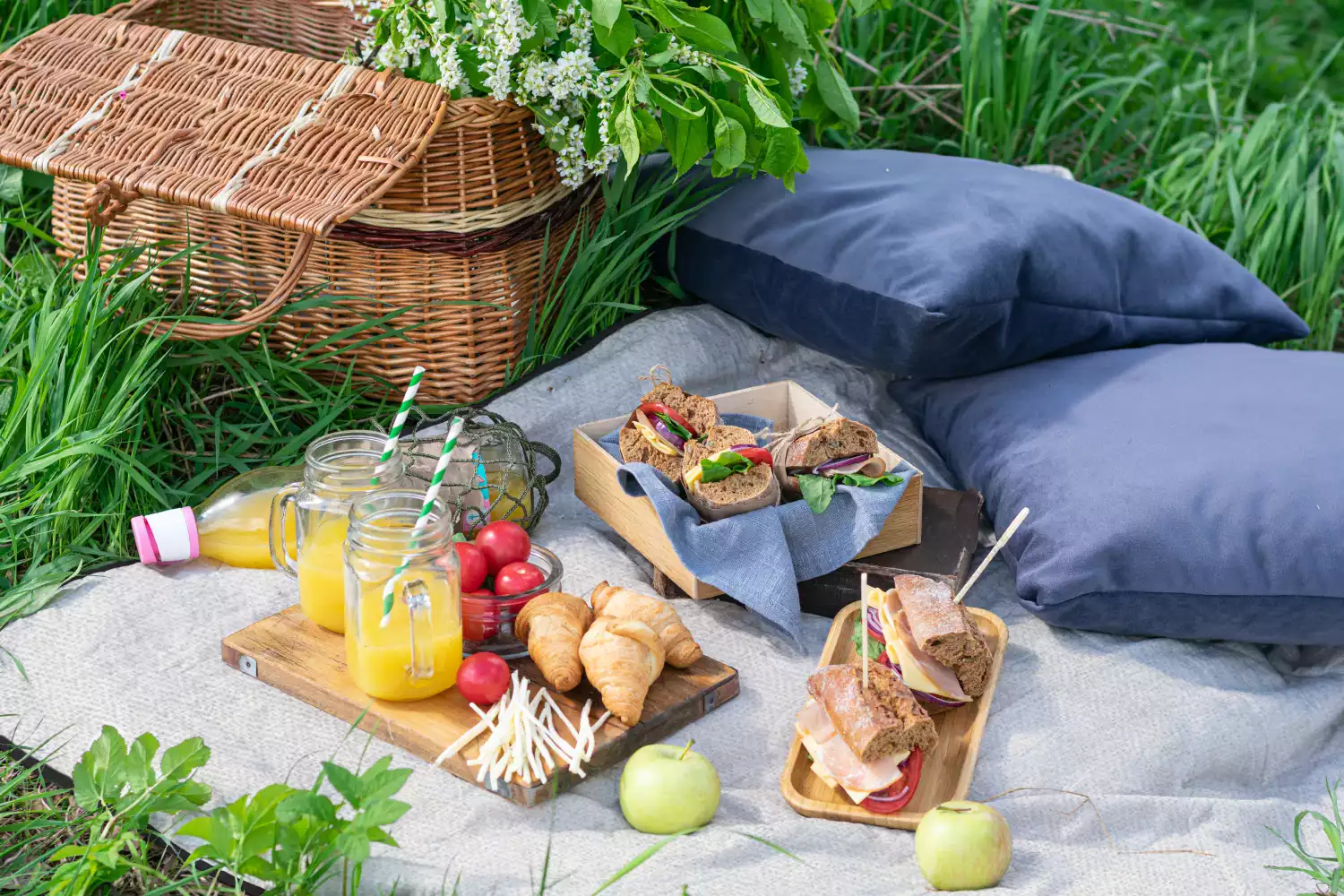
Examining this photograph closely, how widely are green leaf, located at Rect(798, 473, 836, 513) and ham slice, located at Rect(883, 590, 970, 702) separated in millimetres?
243

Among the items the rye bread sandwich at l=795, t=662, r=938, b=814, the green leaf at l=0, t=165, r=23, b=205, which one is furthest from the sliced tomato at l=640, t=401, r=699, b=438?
the green leaf at l=0, t=165, r=23, b=205

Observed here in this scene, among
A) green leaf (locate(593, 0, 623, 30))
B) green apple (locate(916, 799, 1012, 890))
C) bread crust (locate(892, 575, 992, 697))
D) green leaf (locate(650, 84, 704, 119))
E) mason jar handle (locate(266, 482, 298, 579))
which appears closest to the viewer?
green apple (locate(916, 799, 1012, 890))

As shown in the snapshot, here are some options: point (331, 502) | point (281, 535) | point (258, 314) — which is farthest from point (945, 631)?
point (258, 314)

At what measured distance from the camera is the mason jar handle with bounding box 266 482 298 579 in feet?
6.51

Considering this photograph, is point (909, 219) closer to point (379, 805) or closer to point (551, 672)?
point (551, 672)

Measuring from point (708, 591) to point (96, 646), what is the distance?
895 mm

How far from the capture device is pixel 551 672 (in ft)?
5.91

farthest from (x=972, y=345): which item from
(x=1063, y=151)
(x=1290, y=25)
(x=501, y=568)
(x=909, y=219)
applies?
(x=1290, y=25)

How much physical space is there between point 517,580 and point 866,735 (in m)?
0.54

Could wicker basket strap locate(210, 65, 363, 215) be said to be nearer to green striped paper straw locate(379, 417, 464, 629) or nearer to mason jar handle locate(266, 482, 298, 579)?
mason jar handle locate(266, 482, 298, 579)

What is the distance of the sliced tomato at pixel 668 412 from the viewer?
225cm

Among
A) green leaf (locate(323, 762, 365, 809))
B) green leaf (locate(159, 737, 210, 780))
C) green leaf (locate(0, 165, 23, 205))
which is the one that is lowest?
green leaf (locate(159, 737, 210, 780))

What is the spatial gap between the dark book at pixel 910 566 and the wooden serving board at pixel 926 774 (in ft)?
0.45

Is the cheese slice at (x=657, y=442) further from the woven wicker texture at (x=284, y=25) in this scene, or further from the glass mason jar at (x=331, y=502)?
the woven wicker texture at (x=284, y=25)
